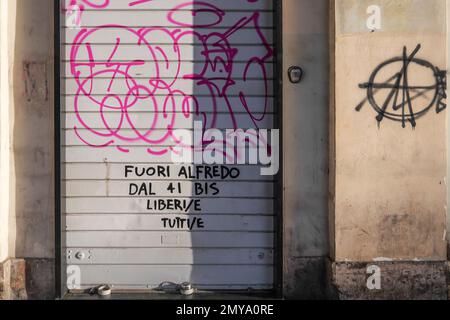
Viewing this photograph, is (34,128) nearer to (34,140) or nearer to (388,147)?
(34,140)

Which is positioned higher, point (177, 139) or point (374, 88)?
point (374, 88)

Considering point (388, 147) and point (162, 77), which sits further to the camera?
point (162, 77)

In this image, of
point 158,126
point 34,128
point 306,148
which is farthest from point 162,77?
point 306,148

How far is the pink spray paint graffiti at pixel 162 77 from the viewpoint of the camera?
6066mm

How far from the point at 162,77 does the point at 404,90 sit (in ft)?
7.21

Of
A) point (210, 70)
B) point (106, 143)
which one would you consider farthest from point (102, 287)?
point (210, 70)

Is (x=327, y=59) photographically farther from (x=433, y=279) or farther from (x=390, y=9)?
(x=433, y=279)

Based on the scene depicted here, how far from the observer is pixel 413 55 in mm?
5750

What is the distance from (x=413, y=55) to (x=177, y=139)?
226cm

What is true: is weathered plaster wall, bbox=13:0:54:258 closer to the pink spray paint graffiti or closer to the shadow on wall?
the shadow on wall

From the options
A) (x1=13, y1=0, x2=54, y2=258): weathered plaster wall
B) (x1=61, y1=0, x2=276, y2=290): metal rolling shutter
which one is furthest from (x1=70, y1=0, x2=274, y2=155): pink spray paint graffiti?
(x1=13, y1=0, x2=54, y2=258): weathered plaster wall

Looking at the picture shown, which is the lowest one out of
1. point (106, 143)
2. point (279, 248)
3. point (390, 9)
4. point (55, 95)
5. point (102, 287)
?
point (102, 287)

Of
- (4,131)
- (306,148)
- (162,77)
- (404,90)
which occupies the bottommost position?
(306,148)

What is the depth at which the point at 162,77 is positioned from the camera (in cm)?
609
